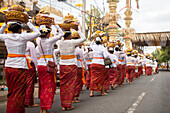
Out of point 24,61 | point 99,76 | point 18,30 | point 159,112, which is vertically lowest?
point 159,112

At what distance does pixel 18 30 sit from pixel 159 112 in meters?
3.64

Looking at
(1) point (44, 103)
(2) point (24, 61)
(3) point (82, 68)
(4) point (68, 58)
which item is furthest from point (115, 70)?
(2) point (24, 61)

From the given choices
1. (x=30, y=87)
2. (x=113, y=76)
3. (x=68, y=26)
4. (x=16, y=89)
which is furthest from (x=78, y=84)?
(x=113, y=76)

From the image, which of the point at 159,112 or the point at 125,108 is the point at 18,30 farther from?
the point at 159,112

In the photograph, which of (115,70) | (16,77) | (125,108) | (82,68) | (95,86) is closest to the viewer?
(16,77)

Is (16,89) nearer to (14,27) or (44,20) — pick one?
(14,27)

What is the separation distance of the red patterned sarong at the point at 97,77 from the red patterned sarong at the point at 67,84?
247 cm

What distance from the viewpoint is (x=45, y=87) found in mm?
6051

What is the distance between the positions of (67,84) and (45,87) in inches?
31.3

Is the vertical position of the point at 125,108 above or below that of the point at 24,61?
below

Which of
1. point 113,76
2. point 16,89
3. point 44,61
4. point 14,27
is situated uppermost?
point 14,27

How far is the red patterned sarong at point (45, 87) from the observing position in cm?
592

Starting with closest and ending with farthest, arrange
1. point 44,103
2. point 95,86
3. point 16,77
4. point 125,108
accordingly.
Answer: point 16,77
point 44,103
point 125,108
point 95,86

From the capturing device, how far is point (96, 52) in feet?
30.2
